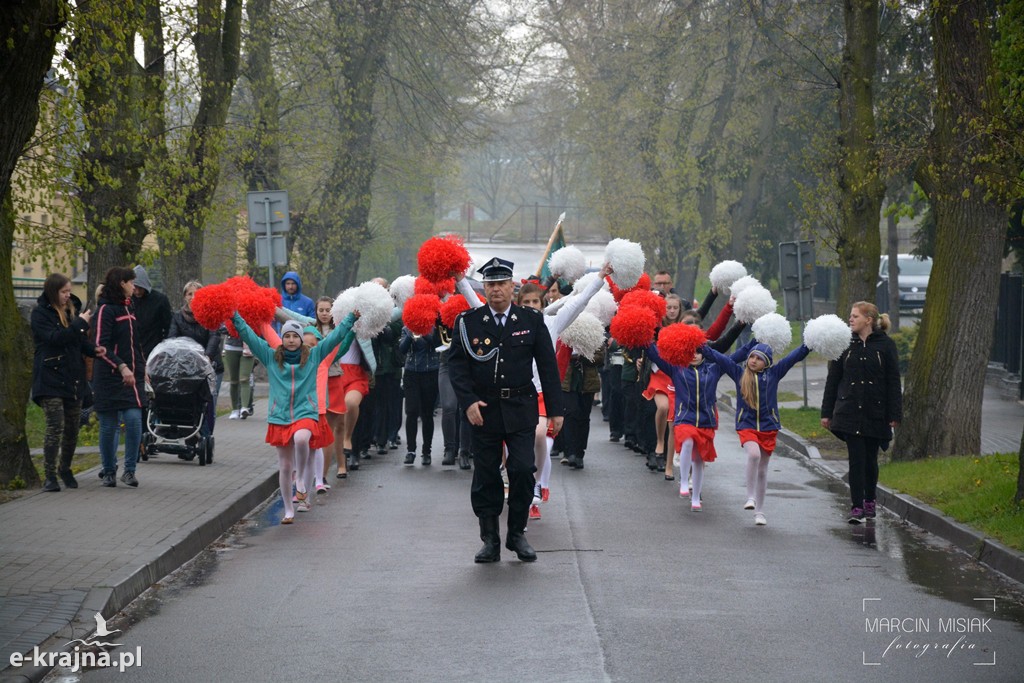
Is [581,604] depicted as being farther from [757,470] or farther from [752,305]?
[752,305]

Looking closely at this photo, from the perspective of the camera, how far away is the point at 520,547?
9.73 metres

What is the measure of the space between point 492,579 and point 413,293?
20.4ft

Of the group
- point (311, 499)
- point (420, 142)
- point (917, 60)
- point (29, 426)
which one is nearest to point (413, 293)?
point (311, 499)

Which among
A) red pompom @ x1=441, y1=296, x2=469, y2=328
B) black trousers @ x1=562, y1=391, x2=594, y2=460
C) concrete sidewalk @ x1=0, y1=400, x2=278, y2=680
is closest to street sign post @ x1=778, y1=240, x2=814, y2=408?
black trousers @ x1=562, y1=391, x2=594, y2=460

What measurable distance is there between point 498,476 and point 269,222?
11.2 m

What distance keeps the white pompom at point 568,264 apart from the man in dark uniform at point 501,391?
7.70ft

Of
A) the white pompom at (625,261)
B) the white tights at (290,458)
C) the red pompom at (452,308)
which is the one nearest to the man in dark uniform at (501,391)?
the white pompom at (625,261)

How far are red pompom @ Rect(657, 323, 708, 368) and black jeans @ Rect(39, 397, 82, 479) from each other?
16.8 ft

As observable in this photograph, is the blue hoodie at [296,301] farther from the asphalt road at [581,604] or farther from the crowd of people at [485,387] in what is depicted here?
the asphalt road at [581,604]

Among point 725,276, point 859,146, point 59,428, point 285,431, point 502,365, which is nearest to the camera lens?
point 502,365

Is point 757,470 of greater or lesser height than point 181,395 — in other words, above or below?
below

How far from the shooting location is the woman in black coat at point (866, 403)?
38.7 ft

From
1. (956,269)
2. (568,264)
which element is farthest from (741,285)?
(956,269)

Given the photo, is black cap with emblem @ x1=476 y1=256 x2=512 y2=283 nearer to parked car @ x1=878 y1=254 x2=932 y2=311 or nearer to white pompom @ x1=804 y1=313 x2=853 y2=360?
white pompom @ x1=804 y1=313 x2=853 y2=360
